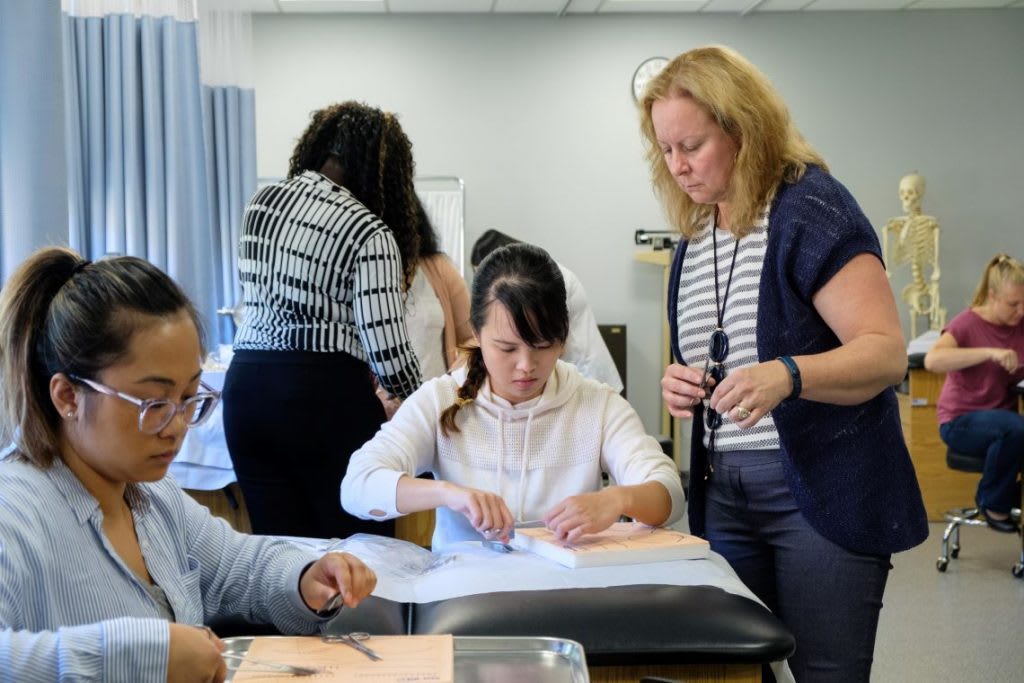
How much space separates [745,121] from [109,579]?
104 centimetres

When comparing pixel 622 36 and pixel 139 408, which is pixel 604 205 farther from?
pixel 139 408

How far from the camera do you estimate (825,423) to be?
4.99 feet

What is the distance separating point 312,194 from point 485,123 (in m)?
4.49

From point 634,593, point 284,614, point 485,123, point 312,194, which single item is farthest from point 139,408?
point 485,123

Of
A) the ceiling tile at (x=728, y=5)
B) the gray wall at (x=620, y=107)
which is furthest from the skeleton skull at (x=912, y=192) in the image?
the ceiling tile at (x=728, y=5)

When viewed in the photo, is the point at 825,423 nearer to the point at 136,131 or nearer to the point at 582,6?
the point at 136,131

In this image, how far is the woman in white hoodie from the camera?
5.93ft

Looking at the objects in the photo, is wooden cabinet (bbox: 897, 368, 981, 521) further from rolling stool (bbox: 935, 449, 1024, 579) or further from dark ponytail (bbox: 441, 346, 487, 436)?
dark ponytail (bbox: 441, 346, 487, 436)

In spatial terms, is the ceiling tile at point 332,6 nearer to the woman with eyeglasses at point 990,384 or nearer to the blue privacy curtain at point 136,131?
the blue privacy curtain at point 136,131

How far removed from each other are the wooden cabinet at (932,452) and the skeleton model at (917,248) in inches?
44.4

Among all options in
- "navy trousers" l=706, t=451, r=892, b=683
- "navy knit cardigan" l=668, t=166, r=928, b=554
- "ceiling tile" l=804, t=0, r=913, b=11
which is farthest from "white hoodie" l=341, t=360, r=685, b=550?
"ceiling tile" l=804, t=0, r=913, b=11

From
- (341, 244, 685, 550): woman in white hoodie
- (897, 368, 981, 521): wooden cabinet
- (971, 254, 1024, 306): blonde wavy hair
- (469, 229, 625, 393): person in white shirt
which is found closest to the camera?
(341, 244, 685, 550): woman in white hoodie

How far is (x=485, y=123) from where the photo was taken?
662cm

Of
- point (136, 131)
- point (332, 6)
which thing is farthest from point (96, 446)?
point (332, 6)
